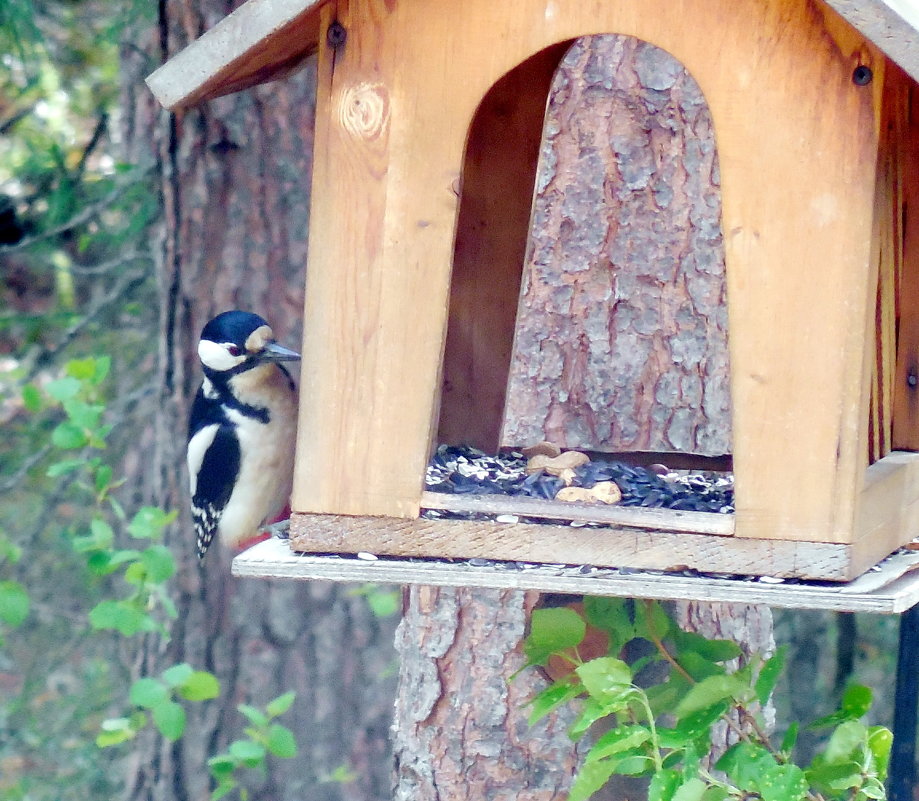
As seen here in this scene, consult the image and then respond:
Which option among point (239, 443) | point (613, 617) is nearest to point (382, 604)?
point (239, 443)

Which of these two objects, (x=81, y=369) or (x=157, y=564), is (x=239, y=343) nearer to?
(x=81, y=369)

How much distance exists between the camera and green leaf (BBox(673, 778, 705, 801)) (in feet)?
4.88

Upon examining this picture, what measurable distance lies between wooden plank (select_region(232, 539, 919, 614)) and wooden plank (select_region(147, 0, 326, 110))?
62 centimetres

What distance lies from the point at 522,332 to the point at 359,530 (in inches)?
39.5

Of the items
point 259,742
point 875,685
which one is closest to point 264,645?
point 259,742

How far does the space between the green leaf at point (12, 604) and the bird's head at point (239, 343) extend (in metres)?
0.68

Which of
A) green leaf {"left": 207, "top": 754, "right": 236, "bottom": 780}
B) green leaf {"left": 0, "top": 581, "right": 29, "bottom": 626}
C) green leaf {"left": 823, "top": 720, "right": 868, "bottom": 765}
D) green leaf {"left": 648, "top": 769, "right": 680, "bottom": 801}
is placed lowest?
green leaf {"left": 207, "top": 754, "right": 236, "bottom": 780}

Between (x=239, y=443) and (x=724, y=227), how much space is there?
5.51 feet

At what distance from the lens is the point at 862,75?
1451 mm

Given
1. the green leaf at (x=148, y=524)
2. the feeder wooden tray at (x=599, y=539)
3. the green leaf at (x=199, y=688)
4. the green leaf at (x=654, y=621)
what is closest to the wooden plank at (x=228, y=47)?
the feeder wooden tray at (x=599, y=539)

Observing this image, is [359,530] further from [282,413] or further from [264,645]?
[264,645]

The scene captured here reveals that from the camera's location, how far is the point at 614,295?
2.60 m

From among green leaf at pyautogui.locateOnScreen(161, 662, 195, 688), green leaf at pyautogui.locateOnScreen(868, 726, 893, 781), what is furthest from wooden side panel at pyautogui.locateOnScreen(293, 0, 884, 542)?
green leaf at pyautogui.locateOnScreen(161, 662, 195, 688)

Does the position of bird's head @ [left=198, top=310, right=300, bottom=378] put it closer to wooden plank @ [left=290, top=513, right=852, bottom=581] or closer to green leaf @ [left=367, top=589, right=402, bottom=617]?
green leaf @ [left=367, top=589, right=402, bottom=617]
